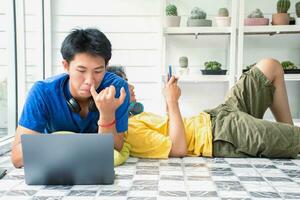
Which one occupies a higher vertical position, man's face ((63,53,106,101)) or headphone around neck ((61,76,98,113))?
man's face ((63,53,106,101))

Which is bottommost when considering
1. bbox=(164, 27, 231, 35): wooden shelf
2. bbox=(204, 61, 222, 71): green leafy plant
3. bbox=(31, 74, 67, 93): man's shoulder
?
bbox=(31, 74, 67, 93): man's shoulder

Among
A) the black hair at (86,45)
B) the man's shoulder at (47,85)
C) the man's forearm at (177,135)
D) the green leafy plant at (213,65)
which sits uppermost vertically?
the black hair at (86,45)

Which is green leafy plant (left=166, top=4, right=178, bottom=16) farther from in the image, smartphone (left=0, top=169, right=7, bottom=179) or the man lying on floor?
smartphone (left=0, top=169, right=7, bottom=179)

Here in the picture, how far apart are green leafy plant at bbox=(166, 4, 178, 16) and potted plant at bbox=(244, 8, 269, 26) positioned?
570mm

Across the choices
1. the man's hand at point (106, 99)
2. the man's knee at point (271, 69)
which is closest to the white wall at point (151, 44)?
the man's knee at point (271, 69)

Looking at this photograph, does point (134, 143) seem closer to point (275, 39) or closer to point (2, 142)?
point (2, 142)

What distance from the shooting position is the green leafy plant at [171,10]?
2699 millimetres

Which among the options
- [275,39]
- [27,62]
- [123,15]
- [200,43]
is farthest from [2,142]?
[275,39]

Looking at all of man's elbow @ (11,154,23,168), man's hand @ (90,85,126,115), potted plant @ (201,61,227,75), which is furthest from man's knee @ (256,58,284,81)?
man's elbow @ (11,154,23,168)

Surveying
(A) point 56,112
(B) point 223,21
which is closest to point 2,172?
(A) point 56,112

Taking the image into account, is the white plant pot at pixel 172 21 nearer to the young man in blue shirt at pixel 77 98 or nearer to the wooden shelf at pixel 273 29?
the wooden shelf at pixel 273 29

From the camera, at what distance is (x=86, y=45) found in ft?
4.60

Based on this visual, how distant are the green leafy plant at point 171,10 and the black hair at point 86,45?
137 cm

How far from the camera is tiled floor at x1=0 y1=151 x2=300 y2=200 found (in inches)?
45.4
